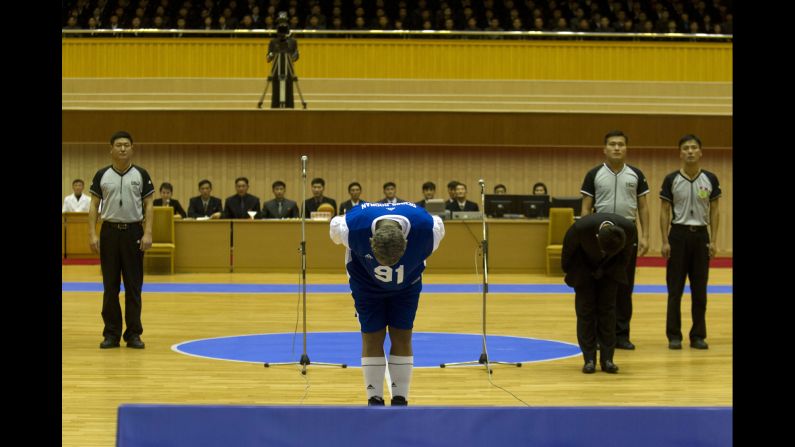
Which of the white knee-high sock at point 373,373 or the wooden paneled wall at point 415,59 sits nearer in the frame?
the white knee-high sock at point 373,373

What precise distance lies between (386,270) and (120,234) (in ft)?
14.4

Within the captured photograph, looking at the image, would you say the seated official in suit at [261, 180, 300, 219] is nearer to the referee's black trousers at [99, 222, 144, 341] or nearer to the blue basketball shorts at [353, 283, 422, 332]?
the referee's black trousers at [99, 222, 144, 341]

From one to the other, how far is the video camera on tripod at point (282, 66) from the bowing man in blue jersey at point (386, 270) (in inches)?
489

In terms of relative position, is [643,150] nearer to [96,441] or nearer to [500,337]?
[500,337]

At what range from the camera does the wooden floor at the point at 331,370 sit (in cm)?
648

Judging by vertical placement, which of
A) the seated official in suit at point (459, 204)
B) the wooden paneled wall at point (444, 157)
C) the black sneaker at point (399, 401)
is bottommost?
the black sneaker at point (399, 401)

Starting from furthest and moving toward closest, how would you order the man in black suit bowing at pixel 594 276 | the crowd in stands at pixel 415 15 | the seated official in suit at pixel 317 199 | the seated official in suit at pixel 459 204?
the crowd in stands at pixel 415 15, the seated official in suit at pixel 317 199, the seated official in suit at pixel 459 204, the man in black suit bowing at pixel 594 276

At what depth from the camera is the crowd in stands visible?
68.4ft

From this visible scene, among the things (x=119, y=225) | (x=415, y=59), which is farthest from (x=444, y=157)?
(x=119, y=225)

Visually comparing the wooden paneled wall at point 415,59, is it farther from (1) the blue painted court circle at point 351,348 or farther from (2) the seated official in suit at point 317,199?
(1) the blue painted court circle at point 351,348

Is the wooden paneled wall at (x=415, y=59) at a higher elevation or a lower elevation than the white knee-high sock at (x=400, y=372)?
higher

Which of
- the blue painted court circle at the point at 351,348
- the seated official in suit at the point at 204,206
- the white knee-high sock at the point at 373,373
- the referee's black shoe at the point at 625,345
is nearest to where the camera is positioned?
the white knee-high sock at the point at 373,373

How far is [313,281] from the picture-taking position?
15.0 m

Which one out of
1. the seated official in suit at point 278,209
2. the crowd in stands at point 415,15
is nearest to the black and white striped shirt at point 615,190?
the seated official in suit at point 278,209
